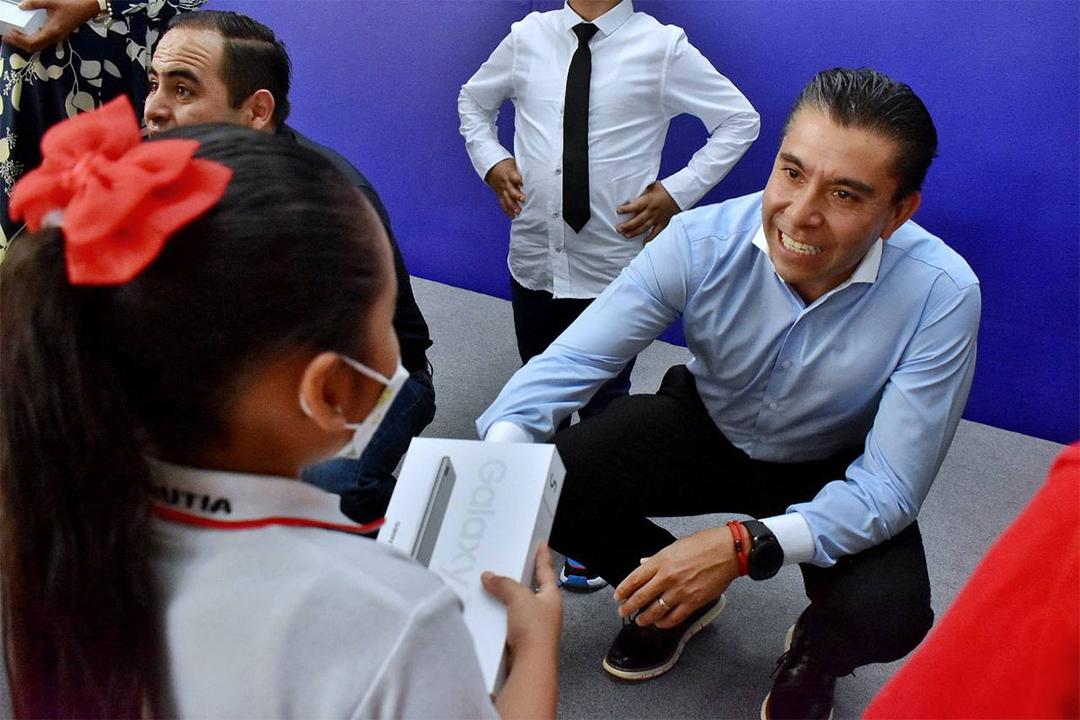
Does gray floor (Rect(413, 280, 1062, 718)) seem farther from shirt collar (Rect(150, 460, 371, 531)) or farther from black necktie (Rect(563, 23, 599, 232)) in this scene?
shirt collar (Rect(150, 460, 371, 531))

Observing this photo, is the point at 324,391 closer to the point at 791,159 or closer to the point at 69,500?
the point at 69,500

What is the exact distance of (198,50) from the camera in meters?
1.63

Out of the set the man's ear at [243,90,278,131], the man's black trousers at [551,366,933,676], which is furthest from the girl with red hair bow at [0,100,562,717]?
→ the man's ear at [243,90,278,131]

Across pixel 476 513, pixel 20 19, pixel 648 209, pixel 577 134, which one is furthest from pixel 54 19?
pixel 476 513

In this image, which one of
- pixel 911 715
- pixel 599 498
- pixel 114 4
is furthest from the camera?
pixel 114 4

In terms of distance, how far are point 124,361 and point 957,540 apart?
187 centimetres

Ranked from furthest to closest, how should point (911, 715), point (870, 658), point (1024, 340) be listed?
Result: point (1024, 340) < point (870, 658) < point (911, 715)

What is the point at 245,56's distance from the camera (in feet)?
5.48

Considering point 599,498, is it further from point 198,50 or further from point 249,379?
point 198,50

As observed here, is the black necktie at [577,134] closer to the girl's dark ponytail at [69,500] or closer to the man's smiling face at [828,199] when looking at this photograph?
the man's smiling face at [828,199]

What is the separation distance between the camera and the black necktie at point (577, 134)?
6.36 ft

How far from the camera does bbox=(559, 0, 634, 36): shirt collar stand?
1.93 m

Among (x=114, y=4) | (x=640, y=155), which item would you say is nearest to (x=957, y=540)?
(x=640, y=155)

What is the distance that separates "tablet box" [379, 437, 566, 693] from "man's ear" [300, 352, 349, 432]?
0.30 m
